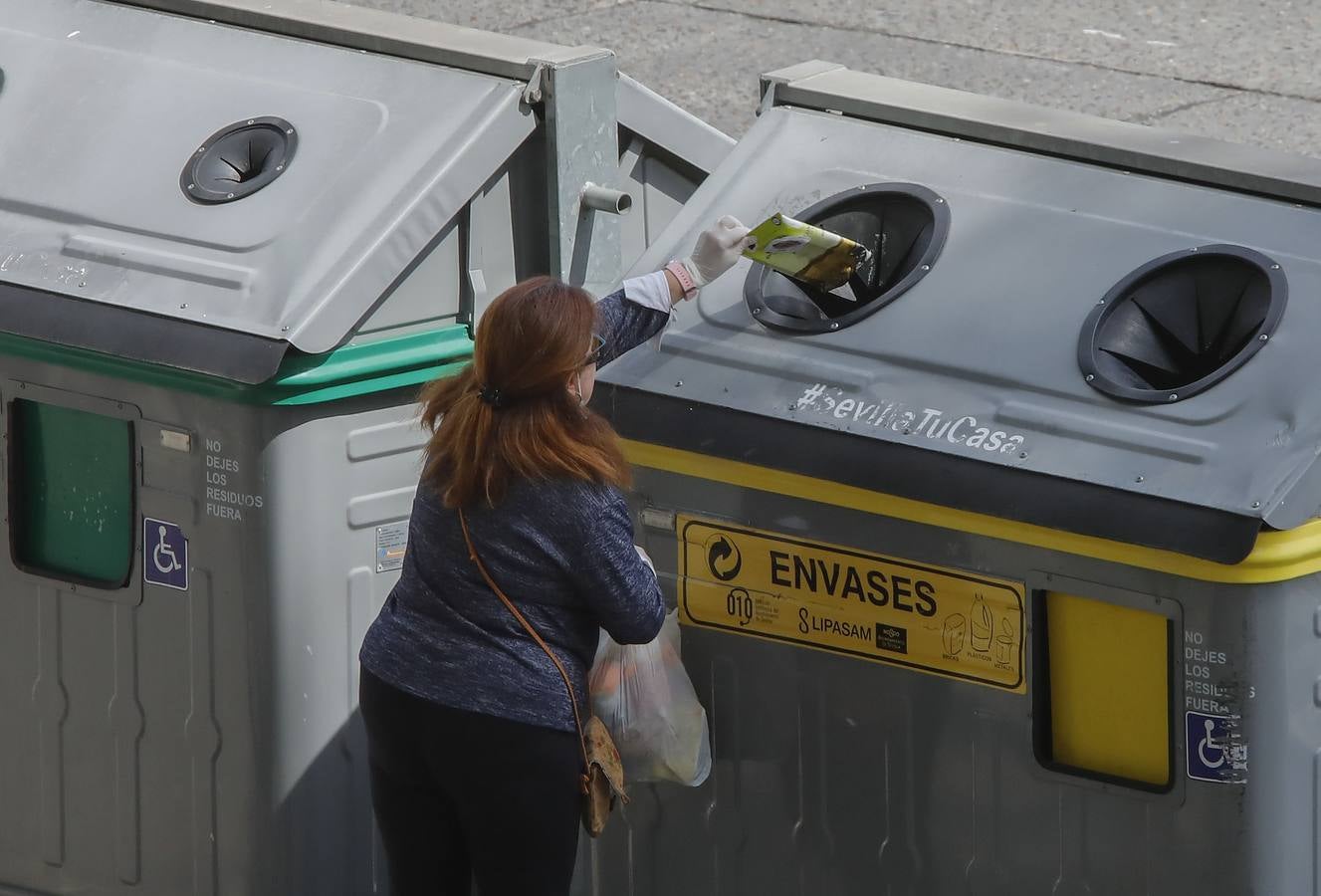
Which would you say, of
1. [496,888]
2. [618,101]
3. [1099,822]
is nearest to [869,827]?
[1099,822]

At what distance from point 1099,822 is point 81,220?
6.97ft

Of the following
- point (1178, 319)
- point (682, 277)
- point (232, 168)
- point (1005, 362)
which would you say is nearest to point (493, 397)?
point (682, 277)

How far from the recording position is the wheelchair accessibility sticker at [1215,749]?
2826 mm

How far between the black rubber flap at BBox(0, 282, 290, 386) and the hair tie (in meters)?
0.67

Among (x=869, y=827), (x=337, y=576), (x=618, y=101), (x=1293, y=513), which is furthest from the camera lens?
(x=618, y=101)

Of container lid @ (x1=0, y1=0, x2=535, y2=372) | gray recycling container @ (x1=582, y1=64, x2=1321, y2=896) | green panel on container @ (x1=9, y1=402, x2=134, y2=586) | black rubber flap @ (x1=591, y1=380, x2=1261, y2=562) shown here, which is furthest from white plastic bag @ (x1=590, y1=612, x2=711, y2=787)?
green panel on container @ (x1=9, y1=402, x2=134, y2=586)

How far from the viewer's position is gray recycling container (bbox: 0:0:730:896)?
3557mm

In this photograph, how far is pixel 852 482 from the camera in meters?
3.08

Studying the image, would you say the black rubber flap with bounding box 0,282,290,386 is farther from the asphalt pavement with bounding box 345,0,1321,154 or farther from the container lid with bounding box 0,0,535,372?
the asphalt pavement with bounding box 345,0,1321,154

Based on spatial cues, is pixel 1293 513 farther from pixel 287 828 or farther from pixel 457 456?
pixel 287 828

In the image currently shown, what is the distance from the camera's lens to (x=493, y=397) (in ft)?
9.38

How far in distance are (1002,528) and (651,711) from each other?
648 millimetres

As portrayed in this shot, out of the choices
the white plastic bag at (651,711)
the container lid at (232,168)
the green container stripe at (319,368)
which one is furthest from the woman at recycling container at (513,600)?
the container lid at (232,168)

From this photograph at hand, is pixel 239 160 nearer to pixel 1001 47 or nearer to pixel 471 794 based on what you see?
pixel 471 794
